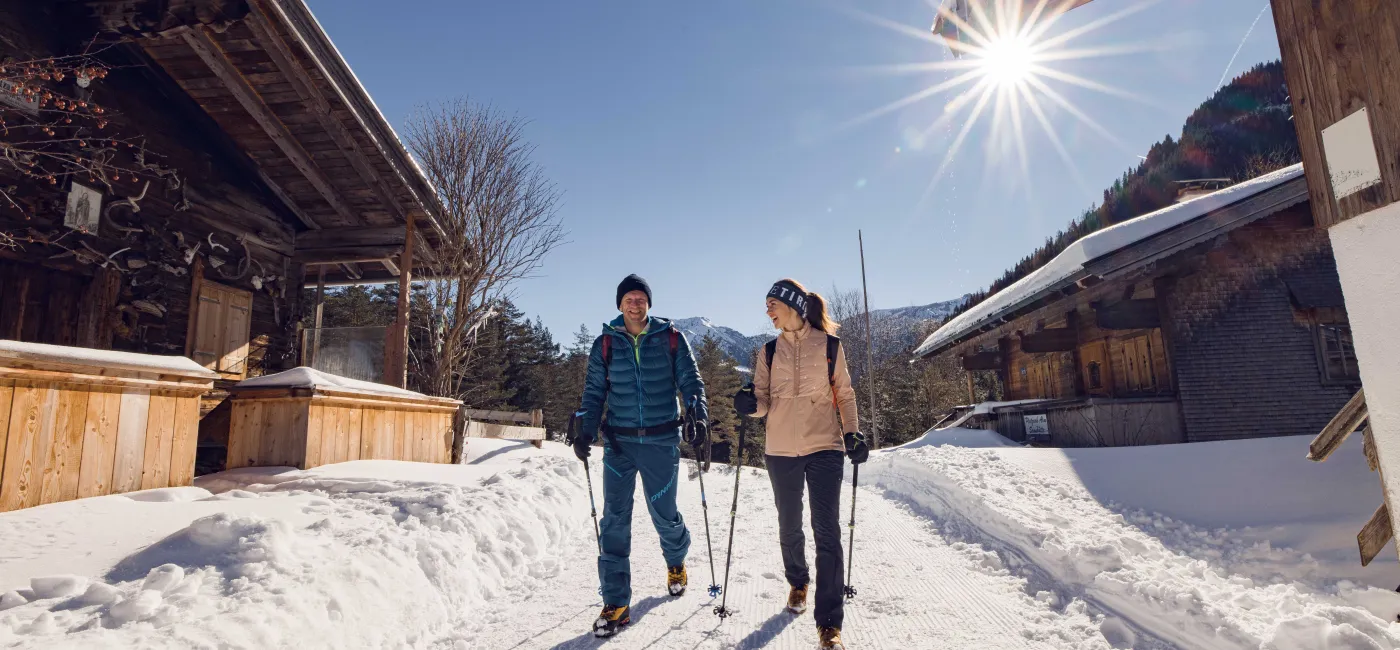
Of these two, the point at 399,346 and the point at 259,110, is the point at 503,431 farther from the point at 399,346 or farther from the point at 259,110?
the point at 259,110

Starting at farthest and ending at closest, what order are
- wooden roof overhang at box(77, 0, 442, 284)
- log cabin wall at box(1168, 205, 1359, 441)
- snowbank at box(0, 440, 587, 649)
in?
log cabin wall at box(1168, 205, 1359, 441)
wooden roof overhang at box(77, 0, 442, 284)
snowbank at box(0, 440, 587, 649)

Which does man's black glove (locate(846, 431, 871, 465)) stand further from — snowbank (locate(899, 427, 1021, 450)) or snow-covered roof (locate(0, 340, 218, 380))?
snowbank (locate(899, 427, 1021, 450))

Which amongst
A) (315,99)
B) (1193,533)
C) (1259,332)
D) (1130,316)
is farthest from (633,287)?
(1259,332)

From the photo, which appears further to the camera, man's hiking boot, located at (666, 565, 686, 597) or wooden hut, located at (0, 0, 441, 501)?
wooden hut, located at (0, 0, 441, 501)

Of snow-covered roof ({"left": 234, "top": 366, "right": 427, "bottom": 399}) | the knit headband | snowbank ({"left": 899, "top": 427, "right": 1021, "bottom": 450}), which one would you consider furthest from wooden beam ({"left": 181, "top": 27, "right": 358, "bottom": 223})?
snowbank ({"left": 899, "top": 427, "right": 1021, "bottom": 450})

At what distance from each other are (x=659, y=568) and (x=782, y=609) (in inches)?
49.4

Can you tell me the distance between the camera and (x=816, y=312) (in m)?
3.78

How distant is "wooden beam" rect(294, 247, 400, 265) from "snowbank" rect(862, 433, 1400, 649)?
9081 millimetres

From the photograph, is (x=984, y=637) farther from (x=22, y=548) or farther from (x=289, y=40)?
(x=289, y=40)

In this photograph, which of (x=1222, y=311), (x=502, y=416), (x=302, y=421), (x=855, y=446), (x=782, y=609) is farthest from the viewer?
(x=502, y=416)

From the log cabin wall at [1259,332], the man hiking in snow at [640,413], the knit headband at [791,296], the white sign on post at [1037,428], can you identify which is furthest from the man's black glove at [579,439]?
the white sign on post at [1037,428]

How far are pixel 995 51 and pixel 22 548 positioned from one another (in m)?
6.21

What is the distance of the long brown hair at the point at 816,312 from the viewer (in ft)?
12.4

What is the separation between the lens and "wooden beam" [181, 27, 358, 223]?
7.60m
